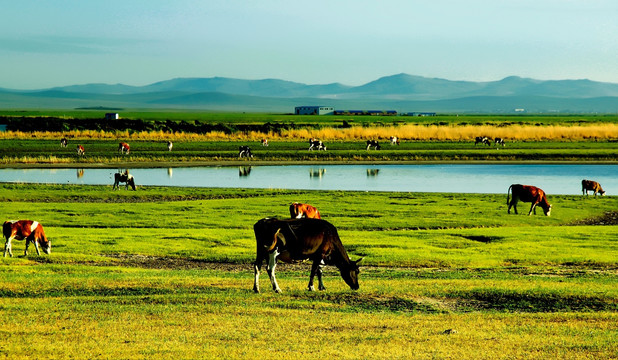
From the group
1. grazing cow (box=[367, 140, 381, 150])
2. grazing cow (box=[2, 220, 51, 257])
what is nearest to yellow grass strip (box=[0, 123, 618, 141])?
grazing cow (box=[367, 140, 381, 150])

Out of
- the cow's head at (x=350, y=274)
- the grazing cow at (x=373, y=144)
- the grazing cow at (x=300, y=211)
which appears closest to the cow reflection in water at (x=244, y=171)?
the grazing cow at (x=373, y=144)

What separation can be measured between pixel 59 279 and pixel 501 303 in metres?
11.0

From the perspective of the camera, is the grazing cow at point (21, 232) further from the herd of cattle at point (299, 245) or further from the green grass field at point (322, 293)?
the herd of cattle at point (299, 245)

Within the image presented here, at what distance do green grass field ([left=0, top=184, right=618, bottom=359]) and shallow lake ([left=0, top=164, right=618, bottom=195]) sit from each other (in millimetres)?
19492

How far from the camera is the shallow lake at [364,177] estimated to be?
58.5 meters

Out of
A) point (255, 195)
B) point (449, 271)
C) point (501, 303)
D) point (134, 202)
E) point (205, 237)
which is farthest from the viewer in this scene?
point (255, 195)

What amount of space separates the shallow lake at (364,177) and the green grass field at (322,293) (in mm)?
19492

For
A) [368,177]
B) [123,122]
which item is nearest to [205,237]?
[368,177]

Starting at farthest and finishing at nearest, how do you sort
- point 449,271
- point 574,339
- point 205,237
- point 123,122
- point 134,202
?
point 123,122
point 134,202
point 205,237
point 449,271
point 574,339

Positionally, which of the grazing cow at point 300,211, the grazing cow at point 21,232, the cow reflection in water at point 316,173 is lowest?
the cow reflection in water at point 316,173

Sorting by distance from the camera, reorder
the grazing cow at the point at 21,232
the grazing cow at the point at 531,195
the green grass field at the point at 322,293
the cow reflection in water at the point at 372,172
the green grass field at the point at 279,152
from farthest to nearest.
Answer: the green grass field at the point at 279,152 → the cow reflection in water at the point at 372,172 → the grazing cow at the point at 531,195 → the grazing cow at the point at 21,232 → the green grass field at the point at 322,293

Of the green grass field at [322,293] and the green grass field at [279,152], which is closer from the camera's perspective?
the green grass field at [322,293]

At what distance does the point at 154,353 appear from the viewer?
40.3 ft

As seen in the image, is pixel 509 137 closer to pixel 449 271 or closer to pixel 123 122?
pixel 123 122
